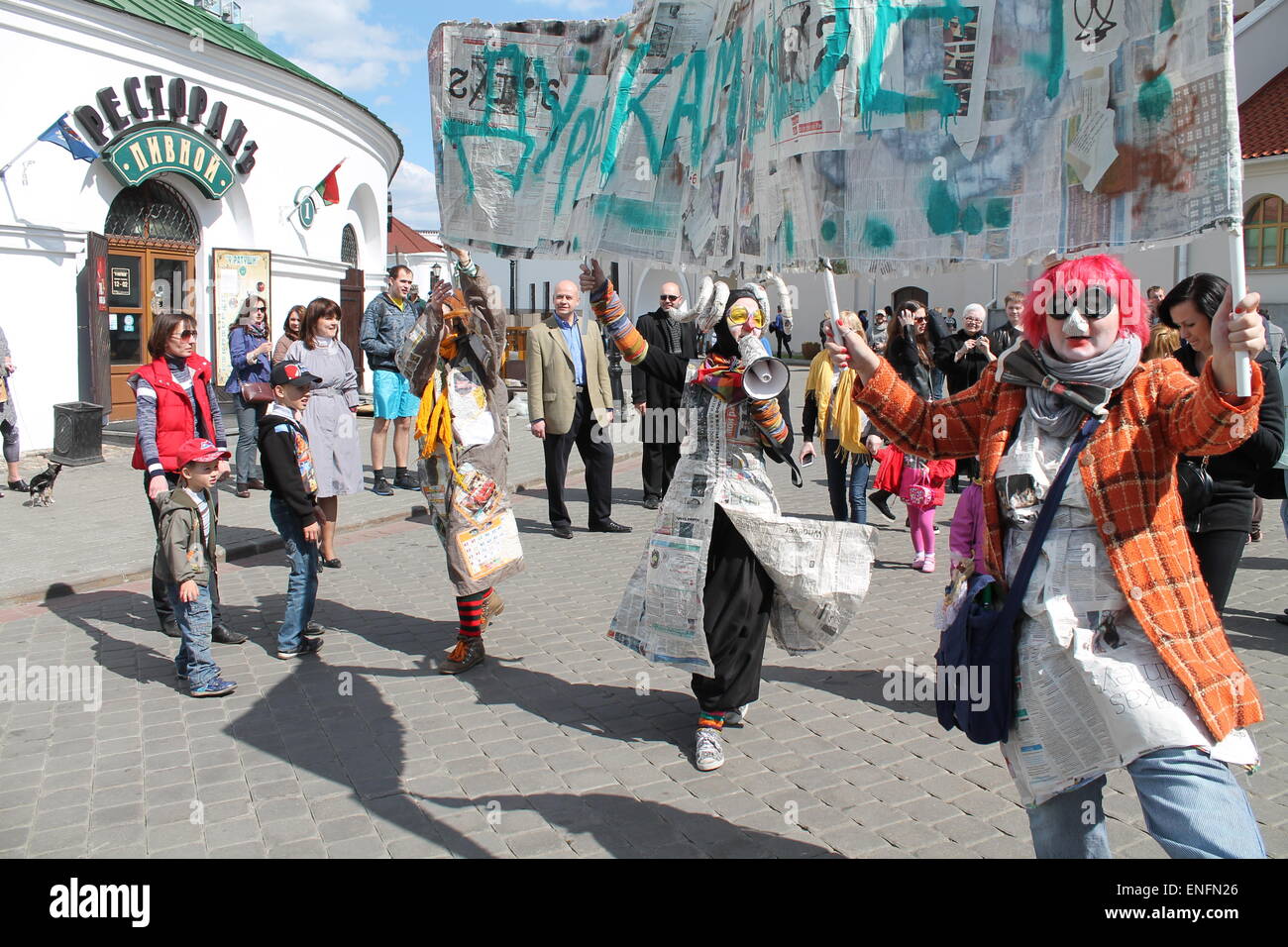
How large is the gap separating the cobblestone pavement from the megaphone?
1516 millimetres

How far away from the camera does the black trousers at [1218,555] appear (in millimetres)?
4543

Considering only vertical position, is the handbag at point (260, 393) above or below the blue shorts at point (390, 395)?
below

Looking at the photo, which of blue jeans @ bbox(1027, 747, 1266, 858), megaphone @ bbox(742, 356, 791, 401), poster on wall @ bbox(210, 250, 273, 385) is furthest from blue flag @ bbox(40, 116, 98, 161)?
blue jeans @ bbox(1027, 747, 1266, 858)

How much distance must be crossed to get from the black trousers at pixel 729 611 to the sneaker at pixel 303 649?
247 cm

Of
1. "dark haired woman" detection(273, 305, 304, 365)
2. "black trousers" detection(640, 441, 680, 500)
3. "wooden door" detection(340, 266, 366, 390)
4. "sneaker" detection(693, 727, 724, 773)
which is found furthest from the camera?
"wooden door" detection(340, 266, 366, 390)

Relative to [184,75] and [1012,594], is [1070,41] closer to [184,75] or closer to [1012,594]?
[1012,594]

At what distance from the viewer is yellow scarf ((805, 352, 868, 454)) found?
806cm

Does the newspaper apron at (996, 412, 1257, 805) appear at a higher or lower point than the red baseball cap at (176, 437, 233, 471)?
lower

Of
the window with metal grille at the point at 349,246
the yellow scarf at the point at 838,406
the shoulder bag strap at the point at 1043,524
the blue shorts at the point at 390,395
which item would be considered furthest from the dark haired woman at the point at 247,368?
the window with metal grille at the point at 349,246

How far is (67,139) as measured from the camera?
12.1 meters

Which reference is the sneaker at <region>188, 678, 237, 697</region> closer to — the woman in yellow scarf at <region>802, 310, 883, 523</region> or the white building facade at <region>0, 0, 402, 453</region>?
the woman in yellow scarf at <region>802, 310, 883, 523</region>

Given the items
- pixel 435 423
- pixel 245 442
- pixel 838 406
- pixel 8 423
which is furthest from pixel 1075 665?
pixel 8 423

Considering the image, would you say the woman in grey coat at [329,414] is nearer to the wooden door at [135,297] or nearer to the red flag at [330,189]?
the wooden door at [135,297]

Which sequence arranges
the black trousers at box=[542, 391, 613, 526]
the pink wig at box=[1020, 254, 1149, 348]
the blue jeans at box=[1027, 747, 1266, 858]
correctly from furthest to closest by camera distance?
1. the black trousers at box=[542, 391, 613, 526]
2. the pink wig at box=[1020, 254, 1149, 348]
3. the blue jeans at box=[1027, 747, 1266, 858]
